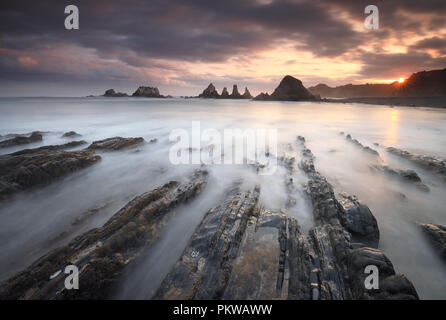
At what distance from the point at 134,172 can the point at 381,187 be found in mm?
8637

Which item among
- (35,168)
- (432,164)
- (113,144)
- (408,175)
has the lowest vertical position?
(408,175)

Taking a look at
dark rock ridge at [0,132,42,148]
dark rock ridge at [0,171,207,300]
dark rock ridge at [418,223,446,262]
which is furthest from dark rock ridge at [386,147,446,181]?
dark rock ridge at [0,132,42,148]

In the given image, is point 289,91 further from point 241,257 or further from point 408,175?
point 241,257

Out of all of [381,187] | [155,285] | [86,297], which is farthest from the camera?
[381,187]

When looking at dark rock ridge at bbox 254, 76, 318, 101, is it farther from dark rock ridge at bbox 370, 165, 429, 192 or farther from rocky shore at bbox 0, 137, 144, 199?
rocky shore at bbox 0, 137, 144, 199

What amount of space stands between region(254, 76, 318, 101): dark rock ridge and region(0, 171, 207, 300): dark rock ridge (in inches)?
4811

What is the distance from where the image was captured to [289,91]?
119312mm

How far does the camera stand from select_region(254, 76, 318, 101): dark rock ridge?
113 metres

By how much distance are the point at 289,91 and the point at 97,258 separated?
133930 millimetres

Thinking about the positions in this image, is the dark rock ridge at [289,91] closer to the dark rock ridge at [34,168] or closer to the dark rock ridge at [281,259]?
the dark rock ridge at [34,168]

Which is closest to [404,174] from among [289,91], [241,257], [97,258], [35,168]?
[241,257]

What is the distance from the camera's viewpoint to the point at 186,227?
162 inches
